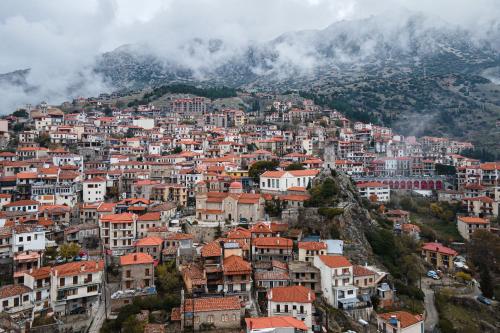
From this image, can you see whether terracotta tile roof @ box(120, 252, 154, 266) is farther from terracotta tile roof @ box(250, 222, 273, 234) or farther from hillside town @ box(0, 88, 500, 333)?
terracotta tile roof @ box(250, 222, 273, 234)

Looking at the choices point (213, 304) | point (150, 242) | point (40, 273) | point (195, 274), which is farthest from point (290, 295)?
point (40, 273)

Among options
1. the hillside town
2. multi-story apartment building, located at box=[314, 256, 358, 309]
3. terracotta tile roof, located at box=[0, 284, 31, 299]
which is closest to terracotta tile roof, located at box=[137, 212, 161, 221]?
the hillside town

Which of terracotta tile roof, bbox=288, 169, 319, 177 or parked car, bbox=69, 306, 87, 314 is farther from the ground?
terracotta tile roof, bbox=288, 169, 319, 177

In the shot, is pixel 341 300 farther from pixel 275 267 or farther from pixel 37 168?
pixel 37 168

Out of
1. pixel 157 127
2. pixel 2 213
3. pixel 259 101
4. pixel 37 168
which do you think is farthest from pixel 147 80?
pixel 2 213

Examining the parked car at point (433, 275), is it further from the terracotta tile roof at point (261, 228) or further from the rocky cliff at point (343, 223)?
the terracotta tile roof at point (261, 228)

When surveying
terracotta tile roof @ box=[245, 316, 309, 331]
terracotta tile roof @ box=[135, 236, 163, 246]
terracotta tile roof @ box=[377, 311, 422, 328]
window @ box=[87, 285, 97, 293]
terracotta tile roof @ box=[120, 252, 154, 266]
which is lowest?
terracotta tile roof @ box=[377, 311, 422, 328]

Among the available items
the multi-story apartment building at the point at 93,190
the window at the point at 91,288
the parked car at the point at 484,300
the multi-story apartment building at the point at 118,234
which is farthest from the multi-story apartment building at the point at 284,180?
the window at the point at 91,288

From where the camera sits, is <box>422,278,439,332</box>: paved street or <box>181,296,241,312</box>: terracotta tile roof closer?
<box>181,296,241,312</box>: terracotta tile roof
